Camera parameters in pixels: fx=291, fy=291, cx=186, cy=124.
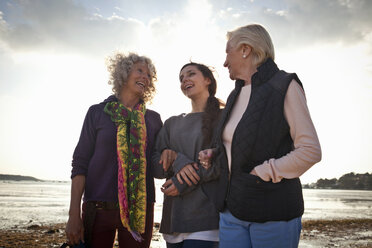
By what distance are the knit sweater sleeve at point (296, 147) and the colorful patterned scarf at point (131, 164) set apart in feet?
4.90

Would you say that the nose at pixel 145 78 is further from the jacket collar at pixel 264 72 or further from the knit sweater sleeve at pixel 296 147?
the knit sweater sleeve at pixel 296 147

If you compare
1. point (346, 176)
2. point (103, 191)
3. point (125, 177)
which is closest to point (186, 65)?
point (125, 177)

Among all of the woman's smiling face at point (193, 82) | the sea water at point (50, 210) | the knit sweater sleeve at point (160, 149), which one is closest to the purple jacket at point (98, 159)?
the knit sweater sleeve at point (160, 149)

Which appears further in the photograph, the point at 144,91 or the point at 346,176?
the point at 346,176

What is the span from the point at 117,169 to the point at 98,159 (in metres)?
0.21

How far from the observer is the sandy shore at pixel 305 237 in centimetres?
850

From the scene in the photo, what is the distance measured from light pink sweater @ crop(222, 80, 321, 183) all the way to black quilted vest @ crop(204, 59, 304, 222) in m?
0.04

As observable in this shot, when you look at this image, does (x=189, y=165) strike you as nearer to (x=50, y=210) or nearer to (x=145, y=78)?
(x=145, y=78)

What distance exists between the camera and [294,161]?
1.73 m

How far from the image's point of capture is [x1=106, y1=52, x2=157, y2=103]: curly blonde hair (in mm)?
3348

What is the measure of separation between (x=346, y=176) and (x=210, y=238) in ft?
393

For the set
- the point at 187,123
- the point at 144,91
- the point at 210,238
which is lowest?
the point at 210,238

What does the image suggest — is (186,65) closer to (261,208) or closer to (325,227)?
(261,208)

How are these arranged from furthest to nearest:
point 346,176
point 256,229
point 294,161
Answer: point 346,176
point 256,229
point 294,161
